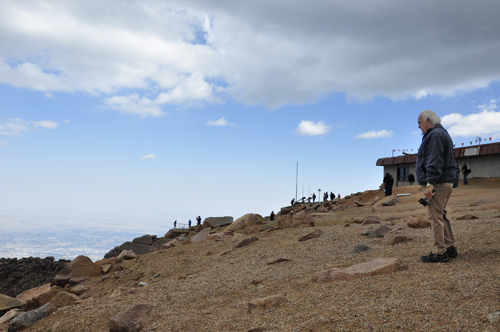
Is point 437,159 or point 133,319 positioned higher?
point 437,159

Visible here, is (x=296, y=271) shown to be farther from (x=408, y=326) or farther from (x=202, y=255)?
(x=202, y=255)

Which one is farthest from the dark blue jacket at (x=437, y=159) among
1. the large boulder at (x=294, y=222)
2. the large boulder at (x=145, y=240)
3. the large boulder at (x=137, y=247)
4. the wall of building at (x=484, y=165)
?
the wall of building at (x=484, y=165)

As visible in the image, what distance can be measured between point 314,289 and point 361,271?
0.83 m

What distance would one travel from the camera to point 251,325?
4348mm

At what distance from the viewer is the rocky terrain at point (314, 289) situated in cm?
395

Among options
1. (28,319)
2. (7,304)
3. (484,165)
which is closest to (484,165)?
(484,165)

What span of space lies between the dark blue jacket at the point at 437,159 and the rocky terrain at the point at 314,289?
1341 mm

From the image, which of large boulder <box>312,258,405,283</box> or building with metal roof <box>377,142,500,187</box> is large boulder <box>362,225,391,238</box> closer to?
large boulder <box>312,258,405,283</box>

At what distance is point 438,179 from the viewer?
5.65m

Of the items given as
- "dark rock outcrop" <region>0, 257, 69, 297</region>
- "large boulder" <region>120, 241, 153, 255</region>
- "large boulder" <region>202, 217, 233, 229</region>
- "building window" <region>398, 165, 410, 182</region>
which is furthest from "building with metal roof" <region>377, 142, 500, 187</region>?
"dark rock outcrop" <region>0, 257, 69, 297</region>

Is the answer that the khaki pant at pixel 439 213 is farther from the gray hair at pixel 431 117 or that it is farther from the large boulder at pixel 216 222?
Result: the large boulder at pixel 216 222

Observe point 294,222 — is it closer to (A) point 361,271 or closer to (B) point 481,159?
(A) point 361,271

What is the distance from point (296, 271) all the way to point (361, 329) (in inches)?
122

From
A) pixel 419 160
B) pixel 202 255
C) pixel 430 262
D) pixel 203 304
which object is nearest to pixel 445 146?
pixel 419 160
